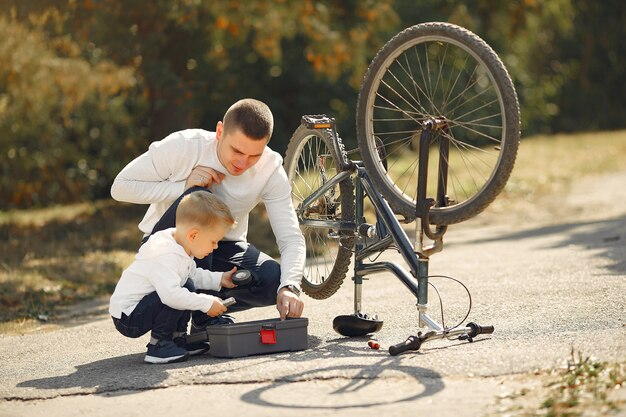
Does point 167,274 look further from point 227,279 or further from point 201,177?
point 201,177

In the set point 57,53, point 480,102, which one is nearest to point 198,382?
point 57,53

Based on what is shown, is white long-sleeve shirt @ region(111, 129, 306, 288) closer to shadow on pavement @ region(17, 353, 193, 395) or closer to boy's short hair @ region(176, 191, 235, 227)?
boy's short hair @ region(176, 191, 235, 227)

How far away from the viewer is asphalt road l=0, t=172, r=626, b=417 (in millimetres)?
3793

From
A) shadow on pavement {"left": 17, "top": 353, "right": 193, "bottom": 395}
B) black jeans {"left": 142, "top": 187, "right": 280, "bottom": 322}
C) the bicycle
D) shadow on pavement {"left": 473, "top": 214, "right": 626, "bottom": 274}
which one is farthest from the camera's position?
shadow on pavement {"left": 473, "top": 214, "right": 626, "bottom": 274}

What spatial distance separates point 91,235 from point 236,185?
19.3 feet

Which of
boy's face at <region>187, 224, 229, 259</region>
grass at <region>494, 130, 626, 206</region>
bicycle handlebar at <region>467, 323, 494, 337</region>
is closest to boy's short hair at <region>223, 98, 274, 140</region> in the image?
boy's face at <region>187, 224, 229, 259</region>

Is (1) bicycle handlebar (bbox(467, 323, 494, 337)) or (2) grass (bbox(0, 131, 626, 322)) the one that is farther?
(2) grass (bbox(0, 131, 626, 322))

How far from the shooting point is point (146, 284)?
15.4ft

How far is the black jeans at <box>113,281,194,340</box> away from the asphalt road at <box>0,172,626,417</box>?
18 cm

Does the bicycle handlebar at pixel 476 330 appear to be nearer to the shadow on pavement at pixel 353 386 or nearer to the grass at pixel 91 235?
the shadow on pavement at pixel 353 386

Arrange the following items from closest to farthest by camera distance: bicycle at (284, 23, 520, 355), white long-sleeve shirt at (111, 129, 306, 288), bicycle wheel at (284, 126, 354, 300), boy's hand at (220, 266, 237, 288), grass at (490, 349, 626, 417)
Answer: grass at (490, 349, 626, 417) → bicycle at (284, 23, 520, 355) → boy's hand at (220, 266, 237, 288) → white long-sleeve shirt at (111, 129, 306, 288) → bicycle wheel at (284, 126, 354, 300)

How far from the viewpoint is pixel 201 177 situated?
4957mm

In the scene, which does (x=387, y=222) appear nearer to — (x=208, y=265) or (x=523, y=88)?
(x=208, y=265)

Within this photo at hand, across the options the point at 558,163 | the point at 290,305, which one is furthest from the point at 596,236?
the point at 558,163
